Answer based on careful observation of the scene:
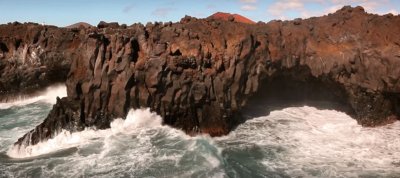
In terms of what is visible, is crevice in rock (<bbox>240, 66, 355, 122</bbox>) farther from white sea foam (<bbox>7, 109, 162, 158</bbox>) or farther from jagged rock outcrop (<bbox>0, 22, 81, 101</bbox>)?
jagged rock outcrop (<bbox>0, 22, 81, 101</bbox>)

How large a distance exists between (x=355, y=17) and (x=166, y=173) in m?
16.5

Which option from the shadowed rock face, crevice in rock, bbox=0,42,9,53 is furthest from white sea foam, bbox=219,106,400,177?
crevice in rock, bbox=0,42,9,53

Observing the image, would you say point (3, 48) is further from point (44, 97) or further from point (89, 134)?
point (89, 134)

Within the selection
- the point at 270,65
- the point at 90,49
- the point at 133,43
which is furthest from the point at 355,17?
the point at 90,49

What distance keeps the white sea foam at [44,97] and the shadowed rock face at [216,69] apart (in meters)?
10.2

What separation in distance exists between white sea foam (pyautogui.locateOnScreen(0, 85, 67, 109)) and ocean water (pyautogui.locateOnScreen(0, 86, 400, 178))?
7253 mm

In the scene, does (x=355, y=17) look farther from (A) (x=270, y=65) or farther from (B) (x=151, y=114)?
(B) (x=151, y=114)

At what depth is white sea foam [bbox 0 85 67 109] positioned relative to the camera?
33.3 m

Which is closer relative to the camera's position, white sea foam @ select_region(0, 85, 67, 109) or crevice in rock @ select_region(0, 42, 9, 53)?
white sea foam @ select_region(0, 85, 67, 109)

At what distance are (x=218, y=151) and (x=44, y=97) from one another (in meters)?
19.3

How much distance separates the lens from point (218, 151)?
20.7 metres

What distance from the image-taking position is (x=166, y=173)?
18.2 metres

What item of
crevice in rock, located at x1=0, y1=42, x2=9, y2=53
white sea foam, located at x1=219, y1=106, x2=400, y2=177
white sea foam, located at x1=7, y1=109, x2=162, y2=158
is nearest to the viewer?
white sea foam, located at x1=219, y1=106, x2=400, y2=177

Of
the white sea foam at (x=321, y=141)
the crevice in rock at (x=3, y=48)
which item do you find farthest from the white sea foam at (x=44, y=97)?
the white sea foam at (x=321, y=141)
